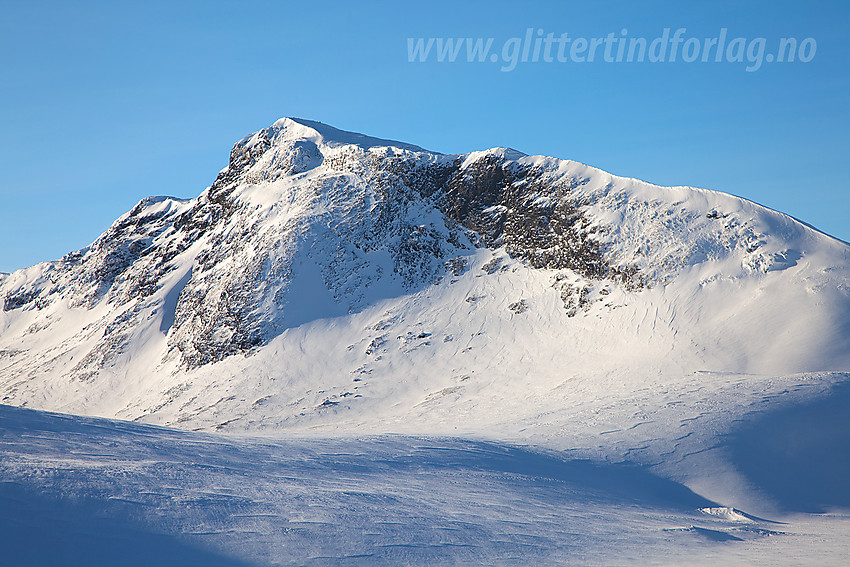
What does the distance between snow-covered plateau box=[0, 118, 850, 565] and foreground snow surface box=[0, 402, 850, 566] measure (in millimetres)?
69

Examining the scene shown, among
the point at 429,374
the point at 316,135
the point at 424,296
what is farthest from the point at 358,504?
the point at 316,135

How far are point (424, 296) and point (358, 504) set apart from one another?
113ft

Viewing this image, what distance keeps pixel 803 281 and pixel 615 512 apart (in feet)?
76.1

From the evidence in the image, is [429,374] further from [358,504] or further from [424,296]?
[358,504]

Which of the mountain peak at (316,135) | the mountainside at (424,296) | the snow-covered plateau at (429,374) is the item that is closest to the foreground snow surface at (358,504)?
the snow-covered plateau at (429,374)

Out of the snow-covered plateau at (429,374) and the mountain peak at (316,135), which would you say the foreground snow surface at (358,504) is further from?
the mountain peak at (316,135)

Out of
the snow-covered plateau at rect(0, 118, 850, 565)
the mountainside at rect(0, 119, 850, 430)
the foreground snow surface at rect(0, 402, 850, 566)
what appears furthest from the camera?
the mountainside at rect(0, 119, 850, 430)

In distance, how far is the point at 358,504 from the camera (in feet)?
34.1

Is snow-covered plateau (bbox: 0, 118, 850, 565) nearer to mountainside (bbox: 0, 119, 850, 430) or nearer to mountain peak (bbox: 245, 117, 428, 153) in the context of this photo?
mountainside (bbox: 0, 119, 850, 430)

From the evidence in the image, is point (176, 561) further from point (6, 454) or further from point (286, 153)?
point (286, 153)

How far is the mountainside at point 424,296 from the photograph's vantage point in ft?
101

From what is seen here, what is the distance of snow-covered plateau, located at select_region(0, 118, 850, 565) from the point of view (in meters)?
9.59

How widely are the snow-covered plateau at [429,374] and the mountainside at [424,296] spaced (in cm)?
22

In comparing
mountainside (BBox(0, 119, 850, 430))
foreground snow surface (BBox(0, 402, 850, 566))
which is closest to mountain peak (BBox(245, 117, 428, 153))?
mountainside (BBox(0, 119, 850, 430))
